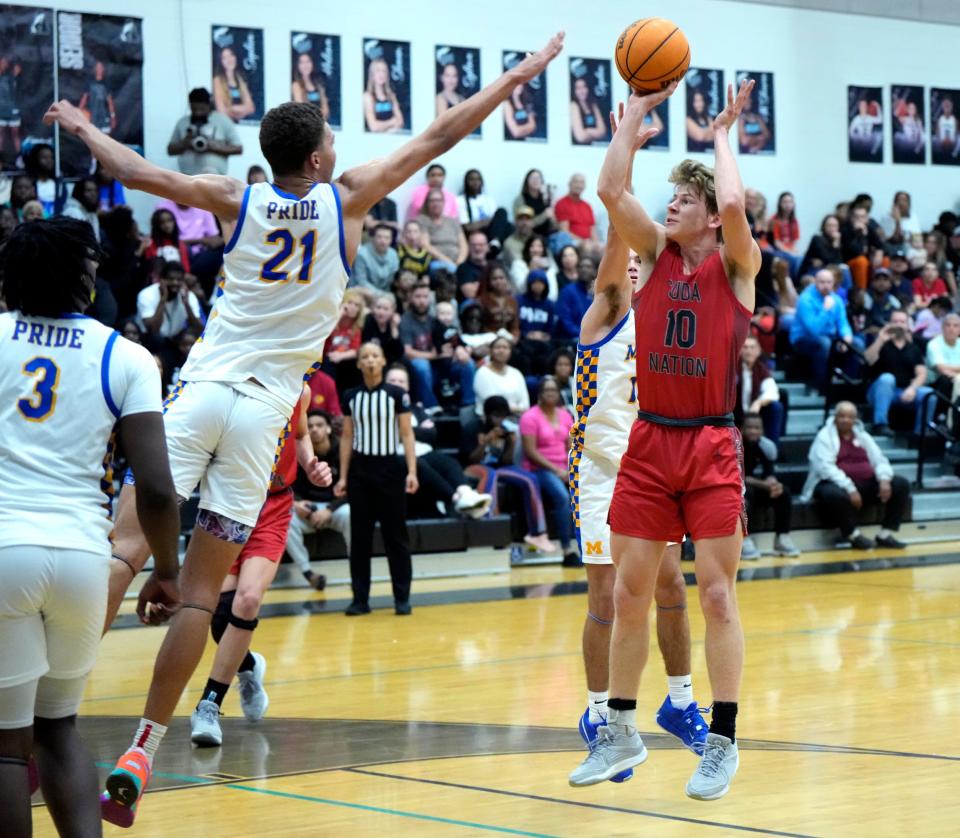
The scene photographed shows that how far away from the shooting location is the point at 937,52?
2306 cm

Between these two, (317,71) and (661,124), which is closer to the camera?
(317,71)

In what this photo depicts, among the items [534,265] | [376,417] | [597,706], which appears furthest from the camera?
[534,265]

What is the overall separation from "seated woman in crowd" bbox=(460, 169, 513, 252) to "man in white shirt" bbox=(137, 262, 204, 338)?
4.69 metres

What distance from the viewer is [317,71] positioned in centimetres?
1766

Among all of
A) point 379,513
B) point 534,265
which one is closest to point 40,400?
point 379,513

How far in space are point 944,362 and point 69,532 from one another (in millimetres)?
15855

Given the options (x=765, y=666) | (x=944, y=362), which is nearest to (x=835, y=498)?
(x=944, y=362)

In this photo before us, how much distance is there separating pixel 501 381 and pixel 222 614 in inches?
307

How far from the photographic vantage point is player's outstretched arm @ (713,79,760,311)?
16.5ft

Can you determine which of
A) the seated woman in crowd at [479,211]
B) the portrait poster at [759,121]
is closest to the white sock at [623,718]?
the seated woman in crowd at [479,211]

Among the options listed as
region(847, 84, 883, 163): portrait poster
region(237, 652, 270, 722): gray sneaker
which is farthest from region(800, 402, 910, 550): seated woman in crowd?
A: region(237, 652, 270, 722): gray sneaker

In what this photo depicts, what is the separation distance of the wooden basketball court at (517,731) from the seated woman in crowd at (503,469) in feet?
8.50

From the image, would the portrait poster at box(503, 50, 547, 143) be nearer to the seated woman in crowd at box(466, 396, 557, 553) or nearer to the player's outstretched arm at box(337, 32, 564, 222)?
the seated woman in crowd at box(466, 396, 557, 553)

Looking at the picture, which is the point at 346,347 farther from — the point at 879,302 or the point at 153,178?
the point at 153,178
